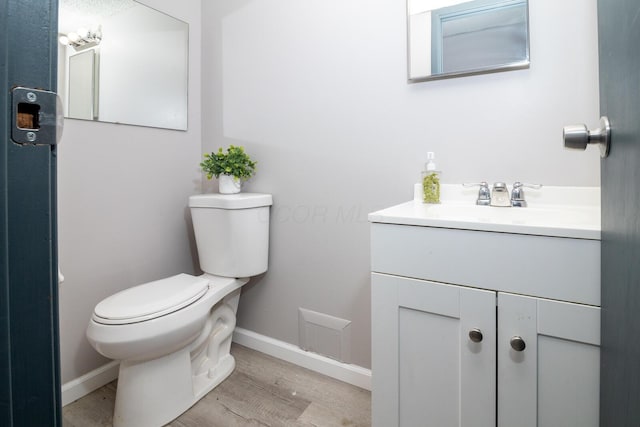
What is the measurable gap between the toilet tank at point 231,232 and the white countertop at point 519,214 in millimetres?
711

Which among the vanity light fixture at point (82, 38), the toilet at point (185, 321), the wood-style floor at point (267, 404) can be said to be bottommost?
the wood-style floor at point (267, 404)

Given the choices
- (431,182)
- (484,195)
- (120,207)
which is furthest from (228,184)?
(484,195)

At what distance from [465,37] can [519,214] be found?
644 mm

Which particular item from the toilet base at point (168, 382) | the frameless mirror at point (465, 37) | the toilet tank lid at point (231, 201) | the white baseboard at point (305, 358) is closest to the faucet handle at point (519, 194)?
the frameless mirror at point (465, 37)

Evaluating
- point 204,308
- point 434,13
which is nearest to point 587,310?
point 434,13

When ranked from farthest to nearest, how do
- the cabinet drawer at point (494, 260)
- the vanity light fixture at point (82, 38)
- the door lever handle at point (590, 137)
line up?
the vanity light fixture at point (82, 38) → the cabinet drawer at point (494, 260) → the door lever handle at point (590, 137)

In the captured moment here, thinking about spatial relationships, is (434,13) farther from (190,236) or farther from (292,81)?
(190,236)

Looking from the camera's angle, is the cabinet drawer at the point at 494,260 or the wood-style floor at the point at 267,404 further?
the wood-style floor at the point at 267,404

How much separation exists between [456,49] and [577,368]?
1.01m

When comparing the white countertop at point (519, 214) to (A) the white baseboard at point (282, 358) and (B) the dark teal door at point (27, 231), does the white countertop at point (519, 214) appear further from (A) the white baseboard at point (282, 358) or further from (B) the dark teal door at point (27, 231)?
(A) the white baseboard at point (282, 358)

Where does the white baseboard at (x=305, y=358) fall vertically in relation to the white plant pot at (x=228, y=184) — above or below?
below

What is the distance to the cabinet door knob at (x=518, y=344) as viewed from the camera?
28.7 inches

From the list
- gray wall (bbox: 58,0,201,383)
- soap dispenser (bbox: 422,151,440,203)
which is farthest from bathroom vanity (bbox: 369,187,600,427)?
gray wall (bbox: 58,0,201,383)

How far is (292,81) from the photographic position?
59.7 inches
